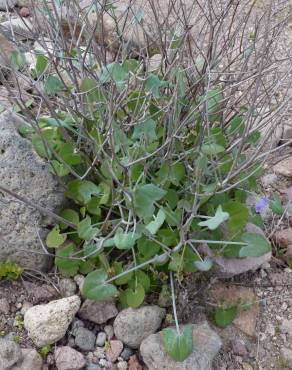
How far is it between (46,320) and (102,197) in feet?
1.28

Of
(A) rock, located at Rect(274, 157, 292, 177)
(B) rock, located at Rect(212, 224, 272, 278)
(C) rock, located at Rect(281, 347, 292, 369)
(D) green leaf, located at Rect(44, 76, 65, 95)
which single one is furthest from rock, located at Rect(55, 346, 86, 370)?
(A) rock, located at Rect(274, 157, 292, 177)

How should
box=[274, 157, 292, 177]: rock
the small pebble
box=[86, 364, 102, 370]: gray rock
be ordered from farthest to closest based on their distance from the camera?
1. the small pebble
2. box=[274, 157, 292, 177]: rock
3. box=[86, 364, 102, 370]: gray rock

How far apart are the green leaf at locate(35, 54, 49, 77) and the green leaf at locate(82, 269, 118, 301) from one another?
2.10ft

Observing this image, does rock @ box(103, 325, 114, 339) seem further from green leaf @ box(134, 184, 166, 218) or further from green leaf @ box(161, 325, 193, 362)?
green leaf @ box(134, 184, 166, 218)

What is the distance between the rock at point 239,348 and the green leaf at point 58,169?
0.72m

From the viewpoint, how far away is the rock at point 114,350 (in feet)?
5.83

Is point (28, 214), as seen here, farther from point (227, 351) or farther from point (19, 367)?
point (227, 351)

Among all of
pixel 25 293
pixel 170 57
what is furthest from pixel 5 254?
pixel 170 57

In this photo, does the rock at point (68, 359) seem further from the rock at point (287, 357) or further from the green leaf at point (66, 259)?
the rock at point (287, 357)

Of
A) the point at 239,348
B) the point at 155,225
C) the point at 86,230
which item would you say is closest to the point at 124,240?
the point at 155,225

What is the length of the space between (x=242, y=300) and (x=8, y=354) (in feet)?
2.43

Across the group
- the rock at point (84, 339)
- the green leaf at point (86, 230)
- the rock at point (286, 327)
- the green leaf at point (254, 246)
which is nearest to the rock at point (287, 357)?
the rock at point (286, 327)

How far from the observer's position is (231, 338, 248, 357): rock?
72.1 inches

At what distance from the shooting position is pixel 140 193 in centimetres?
159
